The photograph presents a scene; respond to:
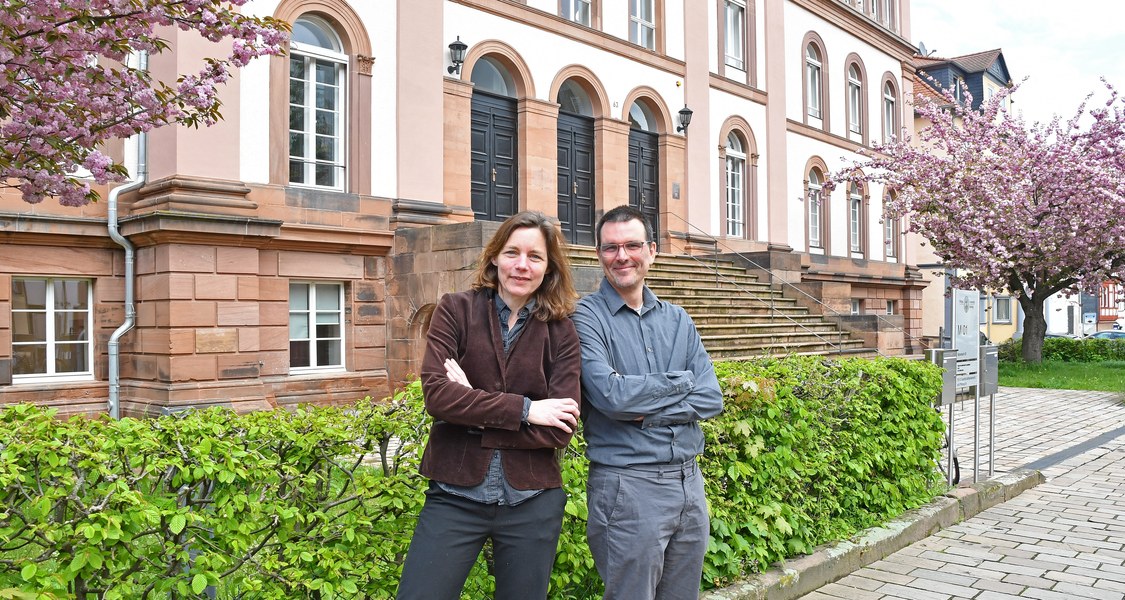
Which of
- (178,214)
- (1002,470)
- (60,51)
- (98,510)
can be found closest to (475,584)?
(98,510)

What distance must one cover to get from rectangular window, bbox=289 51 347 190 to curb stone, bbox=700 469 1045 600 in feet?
34.2

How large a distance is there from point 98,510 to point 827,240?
87.3 ft

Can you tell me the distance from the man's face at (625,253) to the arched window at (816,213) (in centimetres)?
2443

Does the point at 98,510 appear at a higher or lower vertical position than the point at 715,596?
higher

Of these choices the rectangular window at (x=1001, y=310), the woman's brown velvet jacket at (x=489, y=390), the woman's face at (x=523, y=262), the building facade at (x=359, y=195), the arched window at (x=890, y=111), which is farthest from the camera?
the rectangular window at (x=1001, y=310)

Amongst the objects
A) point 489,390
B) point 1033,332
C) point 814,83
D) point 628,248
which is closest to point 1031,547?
point 628,248

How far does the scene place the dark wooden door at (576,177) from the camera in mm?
18859

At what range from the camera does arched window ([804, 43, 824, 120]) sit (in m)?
27.0

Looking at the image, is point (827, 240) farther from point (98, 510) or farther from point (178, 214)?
point (98, 510)

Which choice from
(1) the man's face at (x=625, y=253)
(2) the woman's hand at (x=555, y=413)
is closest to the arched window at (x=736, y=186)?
(1) the man's face at (x=625, y=253)

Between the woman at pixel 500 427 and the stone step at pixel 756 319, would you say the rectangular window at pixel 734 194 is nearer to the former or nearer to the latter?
the stone step at pixel 756 319

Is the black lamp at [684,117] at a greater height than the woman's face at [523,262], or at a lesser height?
greater

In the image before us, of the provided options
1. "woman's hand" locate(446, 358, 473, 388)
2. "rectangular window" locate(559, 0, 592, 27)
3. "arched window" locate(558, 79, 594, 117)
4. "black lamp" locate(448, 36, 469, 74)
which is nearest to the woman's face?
"woman's hand" locate(446, 358, 473, 388)

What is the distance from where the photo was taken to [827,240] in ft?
90.6
